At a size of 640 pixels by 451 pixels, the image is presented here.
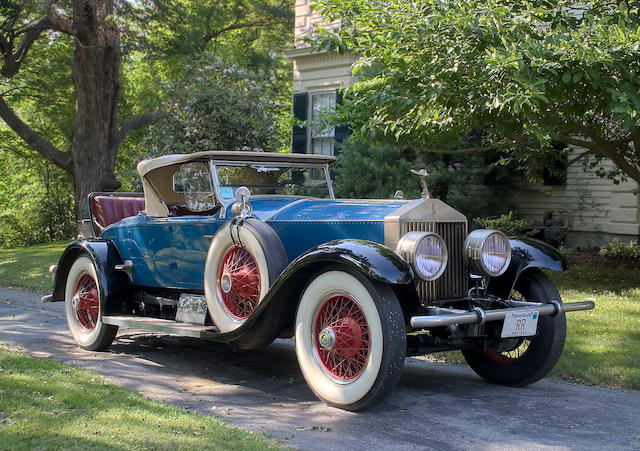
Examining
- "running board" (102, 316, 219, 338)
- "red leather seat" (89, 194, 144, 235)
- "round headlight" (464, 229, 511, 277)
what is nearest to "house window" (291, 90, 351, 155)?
"red leather seat" (89, 194, 144, 235)

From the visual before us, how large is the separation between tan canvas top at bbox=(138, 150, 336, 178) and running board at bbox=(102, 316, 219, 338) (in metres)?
1.45

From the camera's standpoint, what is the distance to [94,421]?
4219mm

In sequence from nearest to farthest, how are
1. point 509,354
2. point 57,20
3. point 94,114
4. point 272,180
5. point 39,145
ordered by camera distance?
point 509,354 < point 272,180 < point 57,20 < point 94,114 < point 39,145

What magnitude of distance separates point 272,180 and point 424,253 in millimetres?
2466

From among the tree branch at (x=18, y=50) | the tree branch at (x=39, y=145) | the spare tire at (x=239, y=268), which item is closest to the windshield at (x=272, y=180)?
the spare tire at (x=239, y=268)

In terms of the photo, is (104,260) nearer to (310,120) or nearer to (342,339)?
(342,339)

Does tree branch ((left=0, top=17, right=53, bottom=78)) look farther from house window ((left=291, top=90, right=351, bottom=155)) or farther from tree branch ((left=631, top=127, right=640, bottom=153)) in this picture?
tree branch ((left=631, top=127, right=640, bottom=153))

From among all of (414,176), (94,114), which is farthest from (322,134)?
(94,114)

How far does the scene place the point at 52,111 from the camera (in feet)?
78.7

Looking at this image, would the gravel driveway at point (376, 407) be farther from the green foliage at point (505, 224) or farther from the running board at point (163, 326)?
the green foliage at point (505, 224)

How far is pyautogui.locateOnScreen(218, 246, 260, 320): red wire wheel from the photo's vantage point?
18.7 feet

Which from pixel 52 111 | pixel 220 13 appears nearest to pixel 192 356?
pixel 52 111

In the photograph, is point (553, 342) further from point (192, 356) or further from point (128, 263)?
point (128, 263)

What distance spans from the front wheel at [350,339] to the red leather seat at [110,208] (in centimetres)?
356
